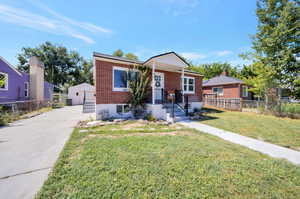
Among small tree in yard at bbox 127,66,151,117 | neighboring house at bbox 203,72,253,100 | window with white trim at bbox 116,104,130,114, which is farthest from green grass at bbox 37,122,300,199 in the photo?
neighboring house at bbox 203,72,253,100

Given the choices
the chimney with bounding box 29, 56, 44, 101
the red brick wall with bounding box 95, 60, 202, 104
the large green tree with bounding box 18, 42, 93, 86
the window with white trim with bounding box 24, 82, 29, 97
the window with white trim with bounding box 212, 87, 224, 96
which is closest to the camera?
the red brick wall with bounding box 95, 60, 202, 104

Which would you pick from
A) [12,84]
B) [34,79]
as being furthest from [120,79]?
[34,79]

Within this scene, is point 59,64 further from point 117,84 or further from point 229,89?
point 229,89

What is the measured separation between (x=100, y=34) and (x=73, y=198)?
1345 centimetres

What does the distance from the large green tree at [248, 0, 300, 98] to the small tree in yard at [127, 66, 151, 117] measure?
10296 millimetres

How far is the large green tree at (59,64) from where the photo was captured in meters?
27.8

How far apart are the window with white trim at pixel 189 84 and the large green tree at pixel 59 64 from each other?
96.0ft

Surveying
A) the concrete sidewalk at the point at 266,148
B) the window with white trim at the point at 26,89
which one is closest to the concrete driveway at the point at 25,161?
the concrete sidewalk at the point at 266,148

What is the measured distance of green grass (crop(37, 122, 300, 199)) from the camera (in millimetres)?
1812

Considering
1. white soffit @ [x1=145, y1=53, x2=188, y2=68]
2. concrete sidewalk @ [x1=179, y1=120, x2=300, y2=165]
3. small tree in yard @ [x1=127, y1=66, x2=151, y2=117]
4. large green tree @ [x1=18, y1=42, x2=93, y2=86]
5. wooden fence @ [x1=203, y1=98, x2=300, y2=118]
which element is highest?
large green tree @ [x1=18, y1=42, x2=93, y2=86]

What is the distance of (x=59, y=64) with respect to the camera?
29859mm

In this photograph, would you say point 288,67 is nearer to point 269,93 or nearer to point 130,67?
point 269,93

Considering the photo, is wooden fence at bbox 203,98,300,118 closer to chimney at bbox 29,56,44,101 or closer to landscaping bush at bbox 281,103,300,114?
landscaping bush at bbox 281,103,300,114

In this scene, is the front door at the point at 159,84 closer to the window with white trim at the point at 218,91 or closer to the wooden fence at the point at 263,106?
the wooden fence at the point at 263,106
